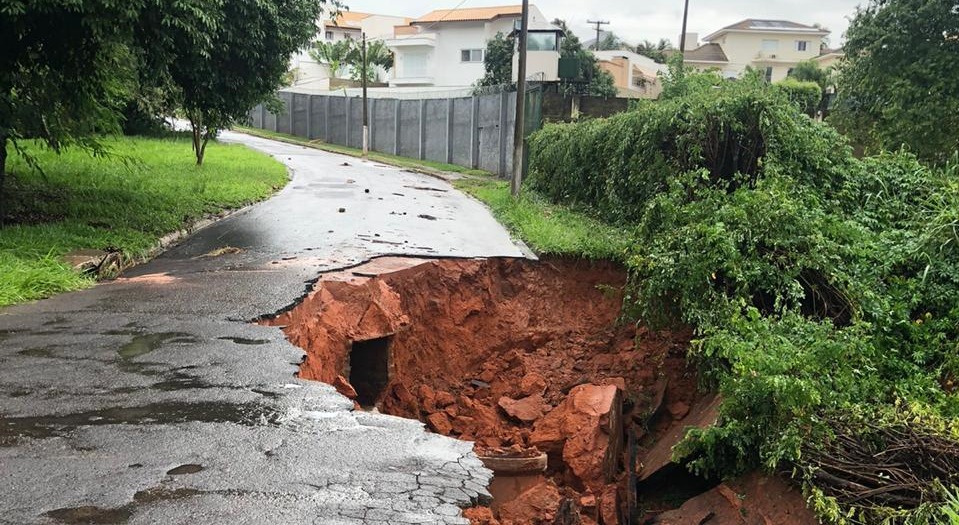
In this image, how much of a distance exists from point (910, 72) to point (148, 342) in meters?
17.5

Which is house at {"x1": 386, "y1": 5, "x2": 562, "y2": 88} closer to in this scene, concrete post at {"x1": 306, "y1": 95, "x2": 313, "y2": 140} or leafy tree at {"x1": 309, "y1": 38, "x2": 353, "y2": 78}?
leafy tree at {"x1": 309, "y1": 38, "x2": 353, "y2": 78}

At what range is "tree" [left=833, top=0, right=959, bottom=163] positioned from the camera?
16297mm

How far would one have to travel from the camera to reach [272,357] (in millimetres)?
5570

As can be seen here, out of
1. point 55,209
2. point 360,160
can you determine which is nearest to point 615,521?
point 55,209

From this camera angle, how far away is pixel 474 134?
1154 inches

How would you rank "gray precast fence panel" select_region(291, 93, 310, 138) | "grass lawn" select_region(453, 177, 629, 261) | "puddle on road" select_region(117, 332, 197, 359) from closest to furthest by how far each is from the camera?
1. "puddle on road" select_region(117, 332, 197, 359)
2. "grass lawn" select_region(453, 177, 629, 261)
3. "gray precast fence panel" select_region(291, 93, 310, 138)

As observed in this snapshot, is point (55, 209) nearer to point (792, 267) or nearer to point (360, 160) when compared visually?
point (792, 267)

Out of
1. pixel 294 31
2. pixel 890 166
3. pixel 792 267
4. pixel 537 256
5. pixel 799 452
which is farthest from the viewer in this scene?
pixel 294 31

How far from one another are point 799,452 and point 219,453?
3258 millimetres

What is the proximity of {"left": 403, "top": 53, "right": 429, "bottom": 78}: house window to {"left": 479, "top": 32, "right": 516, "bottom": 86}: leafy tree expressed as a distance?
47.6ft

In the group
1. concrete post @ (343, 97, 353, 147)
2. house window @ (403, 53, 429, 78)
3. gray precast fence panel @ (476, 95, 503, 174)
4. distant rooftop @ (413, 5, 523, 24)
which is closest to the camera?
gray precast fence panel @ (476, 95, 503, 174)

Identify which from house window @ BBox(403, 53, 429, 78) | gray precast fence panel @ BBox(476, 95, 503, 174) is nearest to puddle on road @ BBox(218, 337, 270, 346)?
gray precast fence panel @ BBox(476, 95, 503, 174)

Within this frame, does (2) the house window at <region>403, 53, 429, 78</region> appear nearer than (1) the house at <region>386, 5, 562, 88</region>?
No

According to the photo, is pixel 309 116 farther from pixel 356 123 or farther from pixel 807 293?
pixel 807 293
